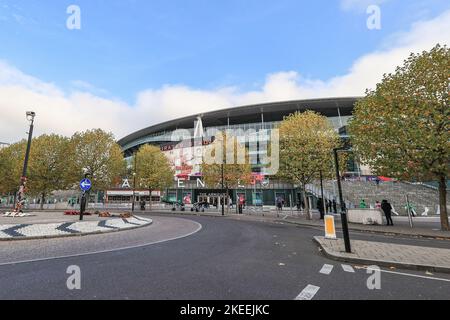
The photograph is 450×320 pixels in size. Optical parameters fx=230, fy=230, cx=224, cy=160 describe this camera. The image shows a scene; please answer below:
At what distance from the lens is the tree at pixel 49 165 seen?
1249 inches

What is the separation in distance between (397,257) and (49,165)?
3951 centimetres

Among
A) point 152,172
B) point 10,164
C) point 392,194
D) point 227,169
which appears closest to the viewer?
point 392,194

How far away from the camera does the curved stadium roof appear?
58341mm

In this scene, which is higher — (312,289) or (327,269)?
(312,289)

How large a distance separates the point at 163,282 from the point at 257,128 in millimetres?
59331

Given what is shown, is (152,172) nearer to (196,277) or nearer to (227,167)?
(227,167)

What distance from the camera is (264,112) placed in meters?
63.6

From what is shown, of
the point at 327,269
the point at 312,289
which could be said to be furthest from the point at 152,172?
the point at 312,289

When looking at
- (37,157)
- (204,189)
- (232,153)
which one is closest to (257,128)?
(204,189)

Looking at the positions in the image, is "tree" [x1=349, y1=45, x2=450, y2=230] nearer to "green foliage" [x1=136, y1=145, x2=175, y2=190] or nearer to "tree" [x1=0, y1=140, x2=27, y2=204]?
"green foliage" [x1=136, y1=145, x2=175, y2=190]

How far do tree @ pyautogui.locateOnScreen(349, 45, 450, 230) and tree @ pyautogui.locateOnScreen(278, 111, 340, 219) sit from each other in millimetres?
5027

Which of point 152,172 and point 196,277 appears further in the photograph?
point 152,172

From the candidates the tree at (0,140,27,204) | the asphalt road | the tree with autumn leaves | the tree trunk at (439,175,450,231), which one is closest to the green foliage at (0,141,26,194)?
the tree at (0,140,27,204)
